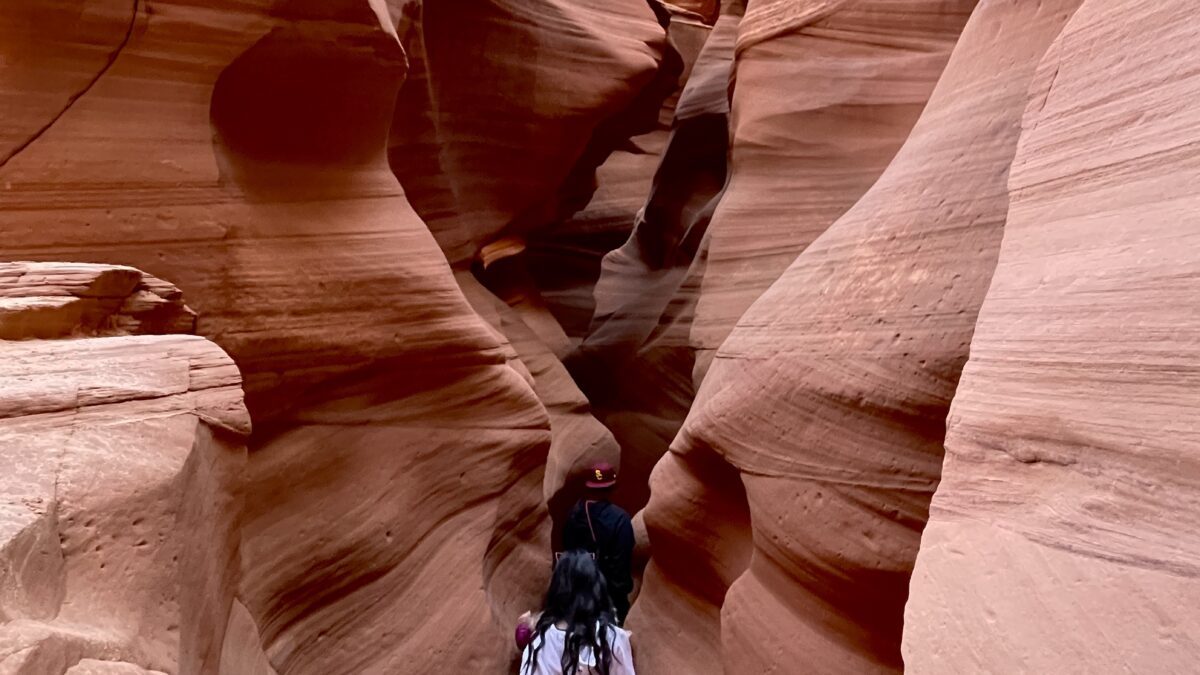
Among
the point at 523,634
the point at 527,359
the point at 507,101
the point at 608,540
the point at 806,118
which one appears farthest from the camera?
the point at 527,359

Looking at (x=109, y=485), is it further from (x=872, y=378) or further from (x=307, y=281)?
(x=872, y=378)

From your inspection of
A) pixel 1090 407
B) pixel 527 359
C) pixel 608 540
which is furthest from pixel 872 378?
pixel 527 359

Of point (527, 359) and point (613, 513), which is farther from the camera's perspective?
point (527, 359)

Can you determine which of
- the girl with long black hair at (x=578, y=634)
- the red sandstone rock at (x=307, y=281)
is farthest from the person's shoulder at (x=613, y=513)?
the girl with long black hair at (x=578, y=634)

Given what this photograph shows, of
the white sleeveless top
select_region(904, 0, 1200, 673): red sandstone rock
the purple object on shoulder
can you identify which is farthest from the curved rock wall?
the purple object on shoulder

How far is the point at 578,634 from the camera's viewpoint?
11.7ft

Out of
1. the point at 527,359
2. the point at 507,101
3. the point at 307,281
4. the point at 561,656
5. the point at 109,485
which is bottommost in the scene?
the point at 527,359

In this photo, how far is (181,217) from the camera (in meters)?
3.31

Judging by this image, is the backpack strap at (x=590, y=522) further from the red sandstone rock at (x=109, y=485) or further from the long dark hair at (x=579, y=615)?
the red sandstone rock at (x=109, y=485)

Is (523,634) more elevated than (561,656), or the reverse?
(561,656)

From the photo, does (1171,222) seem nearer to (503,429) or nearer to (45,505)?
(45,505)

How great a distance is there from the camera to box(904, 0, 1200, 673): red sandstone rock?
3.76ft

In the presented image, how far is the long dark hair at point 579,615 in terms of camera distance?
354cm

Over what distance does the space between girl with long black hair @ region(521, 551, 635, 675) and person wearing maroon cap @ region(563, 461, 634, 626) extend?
84 cm
